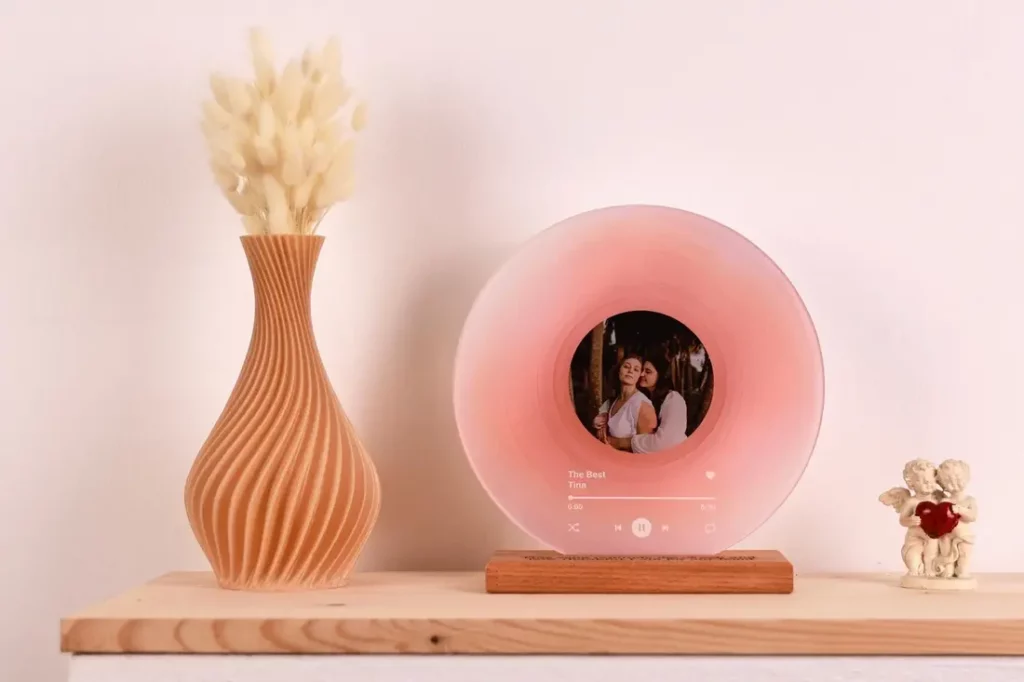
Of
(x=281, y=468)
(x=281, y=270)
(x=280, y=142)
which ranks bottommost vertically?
(x=281, y=468)

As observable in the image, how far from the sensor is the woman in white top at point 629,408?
106 cm

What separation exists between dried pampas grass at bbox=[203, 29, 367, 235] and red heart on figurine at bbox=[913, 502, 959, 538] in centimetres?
61

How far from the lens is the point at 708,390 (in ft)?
3.47

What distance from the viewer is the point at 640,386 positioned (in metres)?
1.06

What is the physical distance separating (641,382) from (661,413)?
0.03 metres

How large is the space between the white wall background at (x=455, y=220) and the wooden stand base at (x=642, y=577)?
0.19m

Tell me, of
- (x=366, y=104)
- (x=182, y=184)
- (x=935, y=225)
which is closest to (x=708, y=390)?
(x=935, y=225)

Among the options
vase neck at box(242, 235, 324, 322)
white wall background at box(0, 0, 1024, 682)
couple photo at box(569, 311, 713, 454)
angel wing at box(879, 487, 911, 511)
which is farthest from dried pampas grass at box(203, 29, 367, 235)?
angel wing at box(879, 487, 911, 511)

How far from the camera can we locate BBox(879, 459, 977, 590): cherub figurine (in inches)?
39.9

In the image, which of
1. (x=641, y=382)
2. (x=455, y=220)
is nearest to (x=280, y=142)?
(x=455, y=220)

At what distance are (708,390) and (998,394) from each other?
12.9 inches

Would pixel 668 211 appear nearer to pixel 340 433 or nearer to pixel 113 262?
pixel 340 433

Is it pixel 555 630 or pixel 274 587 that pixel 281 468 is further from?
pixel 555 630

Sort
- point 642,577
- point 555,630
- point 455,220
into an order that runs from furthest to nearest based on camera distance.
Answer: point 455,220 < point 642,577 < point 555,630
